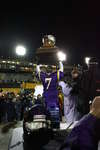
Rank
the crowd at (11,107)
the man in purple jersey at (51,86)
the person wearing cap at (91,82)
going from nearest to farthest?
the person wearing cap at (91,82), the man in purple jersey at (51,86), the crowd at (11,107)

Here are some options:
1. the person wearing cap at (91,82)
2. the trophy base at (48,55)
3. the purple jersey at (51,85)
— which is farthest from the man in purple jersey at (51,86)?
the person wearing cap at (91,82)

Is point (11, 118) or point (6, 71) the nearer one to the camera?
point (11, 118)

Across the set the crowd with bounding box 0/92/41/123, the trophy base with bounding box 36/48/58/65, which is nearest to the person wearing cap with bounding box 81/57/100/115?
the trophy base with bounding box 36/48/58/65

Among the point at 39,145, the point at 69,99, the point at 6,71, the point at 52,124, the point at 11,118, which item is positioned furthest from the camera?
the point at 6,71

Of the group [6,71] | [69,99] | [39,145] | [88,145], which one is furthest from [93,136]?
[6,71]

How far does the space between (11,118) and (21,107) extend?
0.95 m

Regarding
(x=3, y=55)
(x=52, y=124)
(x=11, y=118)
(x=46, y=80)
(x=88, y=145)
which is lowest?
(x=11, y=118)

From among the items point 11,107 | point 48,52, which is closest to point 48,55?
point 48,52

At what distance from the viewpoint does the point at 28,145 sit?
18.0ft

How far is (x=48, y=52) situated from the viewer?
20.4ft

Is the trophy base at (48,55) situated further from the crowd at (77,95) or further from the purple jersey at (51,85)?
the purple jersey at (51,85)

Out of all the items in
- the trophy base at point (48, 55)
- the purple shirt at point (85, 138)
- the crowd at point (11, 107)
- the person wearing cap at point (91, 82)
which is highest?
the trophy base at point (48, 55)

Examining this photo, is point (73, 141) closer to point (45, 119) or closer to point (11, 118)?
point (45, 119)

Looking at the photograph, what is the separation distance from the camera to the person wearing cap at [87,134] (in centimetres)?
200
